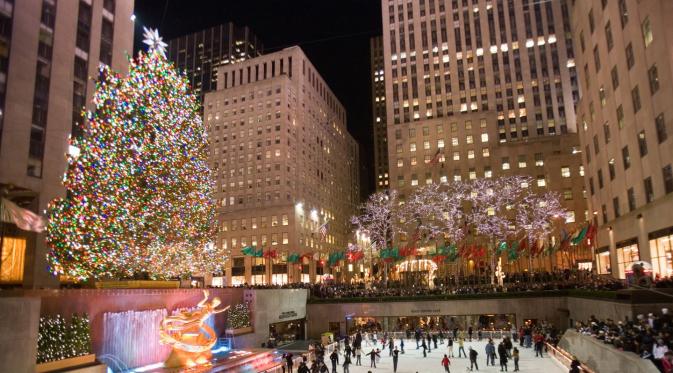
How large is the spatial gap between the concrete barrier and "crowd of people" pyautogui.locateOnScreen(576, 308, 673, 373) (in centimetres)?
27

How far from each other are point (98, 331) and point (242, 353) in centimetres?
903

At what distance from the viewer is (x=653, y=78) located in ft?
98.1

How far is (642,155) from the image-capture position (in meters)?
32.9

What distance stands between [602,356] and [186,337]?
1881 cm

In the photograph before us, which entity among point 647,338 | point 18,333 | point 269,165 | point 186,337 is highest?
point 269,165

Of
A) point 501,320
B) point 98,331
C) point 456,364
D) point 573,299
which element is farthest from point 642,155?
point 98,331

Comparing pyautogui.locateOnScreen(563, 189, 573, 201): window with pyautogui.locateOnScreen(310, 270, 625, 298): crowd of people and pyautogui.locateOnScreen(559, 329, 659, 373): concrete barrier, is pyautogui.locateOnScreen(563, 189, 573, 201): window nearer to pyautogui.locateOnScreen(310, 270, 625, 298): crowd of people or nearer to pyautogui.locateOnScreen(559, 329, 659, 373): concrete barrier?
pyautogui.locateOnScreen(310, 270, 625, 298): crowd of people

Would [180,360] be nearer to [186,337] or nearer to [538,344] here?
[186,337]

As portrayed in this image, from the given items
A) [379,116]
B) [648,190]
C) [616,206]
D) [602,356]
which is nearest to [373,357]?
[602,356]

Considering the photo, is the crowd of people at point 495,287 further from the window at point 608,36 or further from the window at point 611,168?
the window at point 608,36

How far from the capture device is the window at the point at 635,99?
1289 inches

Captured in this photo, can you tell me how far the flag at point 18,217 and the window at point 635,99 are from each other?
33708mm

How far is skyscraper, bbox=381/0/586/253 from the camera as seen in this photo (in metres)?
86.8

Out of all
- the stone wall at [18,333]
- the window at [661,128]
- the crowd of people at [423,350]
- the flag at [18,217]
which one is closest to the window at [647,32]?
the window at [661,128]
